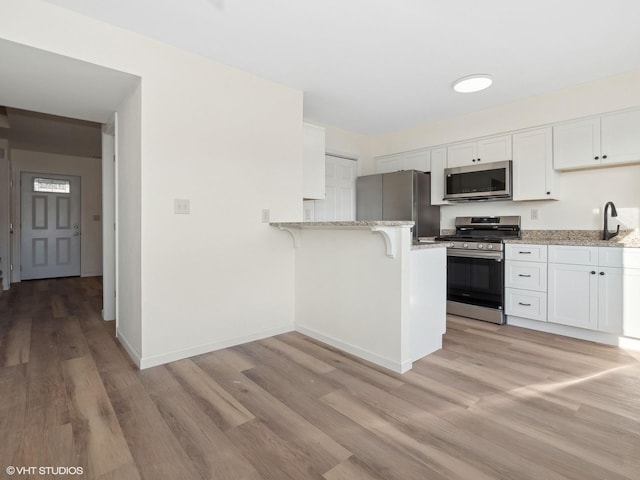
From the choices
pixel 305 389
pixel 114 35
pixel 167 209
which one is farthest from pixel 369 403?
pixel 114 35

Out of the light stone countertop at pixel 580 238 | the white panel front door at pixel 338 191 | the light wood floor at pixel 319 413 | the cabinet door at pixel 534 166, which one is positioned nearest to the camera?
the light wood floor at pixel 319 413

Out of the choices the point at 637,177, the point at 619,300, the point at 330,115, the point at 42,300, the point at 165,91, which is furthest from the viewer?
the point at 42,300

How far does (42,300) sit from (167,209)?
132 inches

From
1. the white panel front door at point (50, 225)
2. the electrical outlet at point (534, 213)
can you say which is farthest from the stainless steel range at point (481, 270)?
the white panel front door at point (50, 225)

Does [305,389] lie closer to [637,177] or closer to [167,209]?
[167,209]

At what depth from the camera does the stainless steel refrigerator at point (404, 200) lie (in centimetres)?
411

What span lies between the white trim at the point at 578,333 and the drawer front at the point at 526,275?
1.13 ft

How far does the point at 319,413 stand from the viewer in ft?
5.75

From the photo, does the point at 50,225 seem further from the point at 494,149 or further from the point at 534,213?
the point at 534,213

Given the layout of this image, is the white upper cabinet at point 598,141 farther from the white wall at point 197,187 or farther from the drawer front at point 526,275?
the white wall at point 197,187

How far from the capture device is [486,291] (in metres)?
3.49

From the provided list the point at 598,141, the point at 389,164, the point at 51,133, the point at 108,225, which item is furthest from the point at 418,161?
the point at 51,133

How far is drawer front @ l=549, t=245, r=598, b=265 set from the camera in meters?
2.87

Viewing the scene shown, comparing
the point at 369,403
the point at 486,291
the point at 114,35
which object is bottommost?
the point at 369,403
